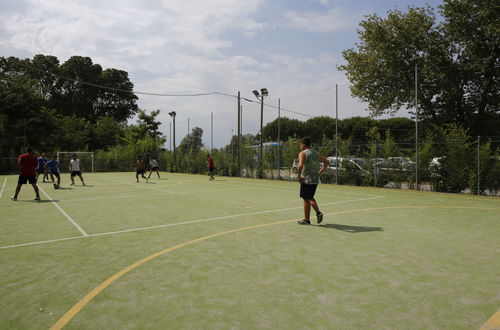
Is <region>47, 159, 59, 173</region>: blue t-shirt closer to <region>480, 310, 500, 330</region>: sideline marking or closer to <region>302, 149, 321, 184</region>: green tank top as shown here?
<region>302, 149, 321, 184</region>: green tank top

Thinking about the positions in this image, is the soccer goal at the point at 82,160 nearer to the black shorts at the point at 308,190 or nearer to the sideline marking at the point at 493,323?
the black shorts at the point at 308,190

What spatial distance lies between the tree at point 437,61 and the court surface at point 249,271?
63.6ft

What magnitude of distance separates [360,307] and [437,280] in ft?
4.66

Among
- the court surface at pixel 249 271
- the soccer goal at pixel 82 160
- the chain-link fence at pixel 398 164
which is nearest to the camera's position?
the court surface at pixel 249 271

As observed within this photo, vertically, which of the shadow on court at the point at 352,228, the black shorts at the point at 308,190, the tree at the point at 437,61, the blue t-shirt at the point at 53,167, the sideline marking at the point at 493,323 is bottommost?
the sideline marking at the point at 493,323

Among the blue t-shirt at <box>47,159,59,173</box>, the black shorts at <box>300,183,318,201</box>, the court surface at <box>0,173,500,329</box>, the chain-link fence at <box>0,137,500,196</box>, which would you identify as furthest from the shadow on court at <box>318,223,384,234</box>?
the blue t-shirt at <box>47,159,59,173</box>

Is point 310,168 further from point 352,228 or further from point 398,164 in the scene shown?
point 398,164

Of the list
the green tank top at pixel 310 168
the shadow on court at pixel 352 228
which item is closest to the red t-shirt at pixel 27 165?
the green tank top at pixel 310 168

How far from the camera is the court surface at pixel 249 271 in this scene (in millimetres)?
3350

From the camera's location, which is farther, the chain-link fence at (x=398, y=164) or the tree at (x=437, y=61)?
the tree at (x=437, y=61)

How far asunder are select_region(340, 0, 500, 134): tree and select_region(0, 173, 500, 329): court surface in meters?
19.4

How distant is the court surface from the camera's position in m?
3.35

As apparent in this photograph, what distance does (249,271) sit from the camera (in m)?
4.71

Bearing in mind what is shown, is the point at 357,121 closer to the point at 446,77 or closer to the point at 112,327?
the point at 446,77
